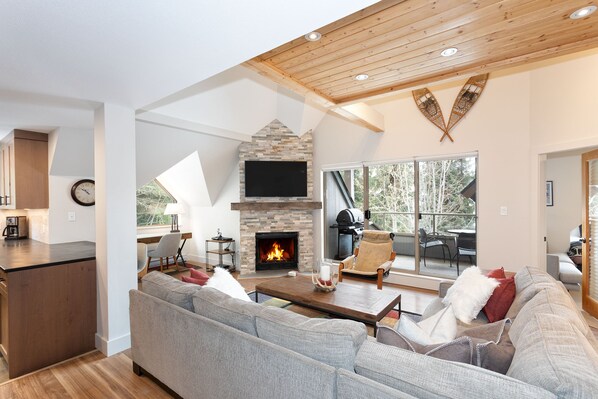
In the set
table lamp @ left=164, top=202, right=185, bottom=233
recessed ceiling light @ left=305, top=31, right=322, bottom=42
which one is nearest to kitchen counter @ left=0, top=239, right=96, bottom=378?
recessed ceiling light @ left=305, top=31, right=322, bottom=42

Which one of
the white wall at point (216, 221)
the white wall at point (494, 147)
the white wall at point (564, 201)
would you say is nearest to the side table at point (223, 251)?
the white wall at point (216, 221)

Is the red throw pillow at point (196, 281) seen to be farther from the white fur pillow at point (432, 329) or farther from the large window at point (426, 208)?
the large window at point (426, 208)

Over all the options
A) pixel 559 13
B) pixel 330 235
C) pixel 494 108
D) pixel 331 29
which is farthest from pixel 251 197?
pixel 559 13

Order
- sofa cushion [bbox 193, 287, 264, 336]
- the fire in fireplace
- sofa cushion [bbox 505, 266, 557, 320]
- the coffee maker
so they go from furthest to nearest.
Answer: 1. the fire in fireplace
2. the coffee maker
3. sofa cushion [bbox 505, 266, 557, 320]
4. sofa cushion [bbox 193, 287, 264, 336]

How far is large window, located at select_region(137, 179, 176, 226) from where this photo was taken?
21.0 feet

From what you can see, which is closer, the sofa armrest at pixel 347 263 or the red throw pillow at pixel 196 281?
the red throw pillow at pixel 196 281

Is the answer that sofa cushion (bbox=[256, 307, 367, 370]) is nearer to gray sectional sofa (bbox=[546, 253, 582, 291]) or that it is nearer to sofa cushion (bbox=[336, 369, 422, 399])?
sofa cushion (bbox=[336, 369, 422, 399])

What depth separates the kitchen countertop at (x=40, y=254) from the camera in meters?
2.52

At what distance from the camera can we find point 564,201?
5.52 metres

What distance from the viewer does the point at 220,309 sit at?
1.75m

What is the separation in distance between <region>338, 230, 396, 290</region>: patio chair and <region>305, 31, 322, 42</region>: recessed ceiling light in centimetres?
291

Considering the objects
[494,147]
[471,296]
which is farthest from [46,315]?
[494,147]

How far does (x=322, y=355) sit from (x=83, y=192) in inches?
162

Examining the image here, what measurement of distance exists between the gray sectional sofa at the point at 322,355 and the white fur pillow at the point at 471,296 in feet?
0.74
